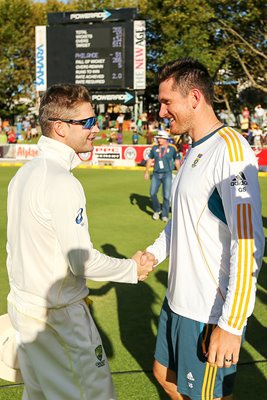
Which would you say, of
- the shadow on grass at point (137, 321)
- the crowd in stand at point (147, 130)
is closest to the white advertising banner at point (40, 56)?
the crowd in stand at point (147, 130)

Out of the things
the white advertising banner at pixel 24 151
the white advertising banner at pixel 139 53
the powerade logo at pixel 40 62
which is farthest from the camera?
the powerade logo at pixel 40 62

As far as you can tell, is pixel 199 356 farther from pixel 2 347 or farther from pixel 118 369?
pixel 118 369

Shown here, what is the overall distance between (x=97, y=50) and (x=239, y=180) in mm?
26089

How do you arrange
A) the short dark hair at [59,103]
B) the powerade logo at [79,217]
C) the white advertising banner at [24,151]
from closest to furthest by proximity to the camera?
the powerade logo at [79,217]
the short dark hair at [59,103]
the white advertising banner at [24,151]

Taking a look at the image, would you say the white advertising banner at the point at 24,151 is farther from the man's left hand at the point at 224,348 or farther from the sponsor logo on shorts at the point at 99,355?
the man's left hand at the point at 224,348

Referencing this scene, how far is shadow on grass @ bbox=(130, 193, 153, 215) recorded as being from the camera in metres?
13.0

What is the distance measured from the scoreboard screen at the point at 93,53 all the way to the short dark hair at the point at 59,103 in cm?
2509

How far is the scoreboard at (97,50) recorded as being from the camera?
1061 inches

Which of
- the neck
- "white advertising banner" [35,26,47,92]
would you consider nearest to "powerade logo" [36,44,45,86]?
"white advertising banner" [35,26,47,92]

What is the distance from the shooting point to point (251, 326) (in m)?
5.41

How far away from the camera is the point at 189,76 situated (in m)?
2.83

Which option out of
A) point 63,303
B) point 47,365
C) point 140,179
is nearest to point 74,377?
point 47,365

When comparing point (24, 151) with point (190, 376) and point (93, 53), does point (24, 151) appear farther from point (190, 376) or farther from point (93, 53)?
point (190, 376)

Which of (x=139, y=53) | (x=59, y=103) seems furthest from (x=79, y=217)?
(x=139, y=53)
